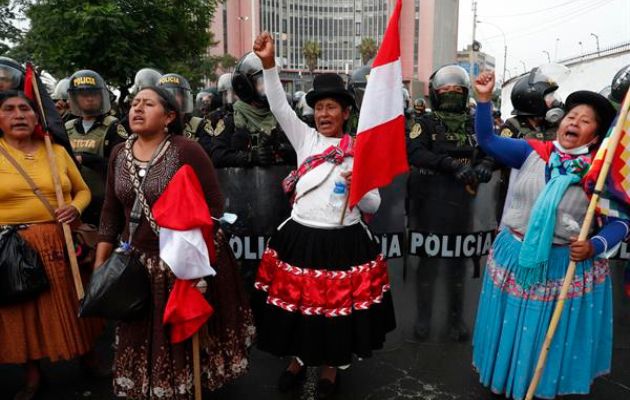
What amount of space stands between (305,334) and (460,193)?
6.78 ft

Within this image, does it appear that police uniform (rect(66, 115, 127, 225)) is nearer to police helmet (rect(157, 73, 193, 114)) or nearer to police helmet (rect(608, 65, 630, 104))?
police helmet (rect(157, 73, 193, 114))

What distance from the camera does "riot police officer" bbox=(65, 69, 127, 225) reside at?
4547 millimetres

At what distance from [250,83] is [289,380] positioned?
2695 mm

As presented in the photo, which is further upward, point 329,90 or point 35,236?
point 329,90

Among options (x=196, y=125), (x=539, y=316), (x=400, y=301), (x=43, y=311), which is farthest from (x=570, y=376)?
(x=196, y=125)

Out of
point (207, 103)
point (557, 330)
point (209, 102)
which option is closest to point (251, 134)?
point (557, 330)

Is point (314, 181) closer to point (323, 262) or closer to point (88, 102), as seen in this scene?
point (323, 262)

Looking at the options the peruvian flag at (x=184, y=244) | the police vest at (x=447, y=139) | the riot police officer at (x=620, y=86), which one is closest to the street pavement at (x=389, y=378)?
the peruvian flag at (x=184, y=244)

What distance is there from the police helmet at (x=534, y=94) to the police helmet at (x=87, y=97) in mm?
4358

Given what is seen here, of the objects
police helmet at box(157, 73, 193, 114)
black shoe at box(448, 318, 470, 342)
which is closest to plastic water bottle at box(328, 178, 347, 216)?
black shoe at box(448, 318, 470, 342)

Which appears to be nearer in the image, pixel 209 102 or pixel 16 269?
pixel 16 269

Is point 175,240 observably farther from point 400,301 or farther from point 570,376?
point 400,301

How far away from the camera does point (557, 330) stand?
3.02 meters

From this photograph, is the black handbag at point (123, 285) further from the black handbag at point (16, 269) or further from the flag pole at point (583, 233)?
the flag pole at point (583, 233)
